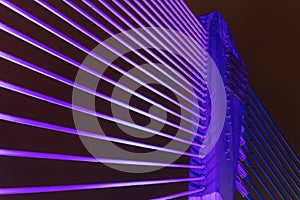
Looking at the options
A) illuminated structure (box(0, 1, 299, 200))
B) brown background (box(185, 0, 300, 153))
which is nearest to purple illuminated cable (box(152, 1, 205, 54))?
illuminated structure (box(0, 1, 299, 200))

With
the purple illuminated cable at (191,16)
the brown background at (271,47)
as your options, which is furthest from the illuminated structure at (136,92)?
the brown background at (271,47)

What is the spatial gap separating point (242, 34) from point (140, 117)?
1.34 meters

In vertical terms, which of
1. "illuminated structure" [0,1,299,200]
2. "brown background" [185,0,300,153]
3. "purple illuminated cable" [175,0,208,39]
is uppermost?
"brown background" [185,0,300,153]

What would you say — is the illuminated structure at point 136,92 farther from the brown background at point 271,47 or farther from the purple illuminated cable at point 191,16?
the brown background at point 271,47

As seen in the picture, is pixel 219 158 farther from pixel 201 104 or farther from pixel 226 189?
pixel 201 104

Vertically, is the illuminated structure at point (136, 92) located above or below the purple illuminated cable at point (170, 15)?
below

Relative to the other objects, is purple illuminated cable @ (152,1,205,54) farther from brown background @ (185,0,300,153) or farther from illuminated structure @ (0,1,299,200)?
brown background @ (185,0,300,153)

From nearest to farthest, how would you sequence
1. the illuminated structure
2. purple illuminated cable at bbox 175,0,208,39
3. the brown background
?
1. the illuminated structure
2. purple illuminated cable at bbox 175,0,208,39
3. the brown background

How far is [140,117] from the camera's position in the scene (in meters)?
1.51

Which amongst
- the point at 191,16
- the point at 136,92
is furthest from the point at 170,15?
the point at 136,92

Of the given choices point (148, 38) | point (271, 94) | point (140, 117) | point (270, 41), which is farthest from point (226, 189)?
point (270, 41)

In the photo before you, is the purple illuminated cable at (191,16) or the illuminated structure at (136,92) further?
the purple illuminated cable at (191,16)

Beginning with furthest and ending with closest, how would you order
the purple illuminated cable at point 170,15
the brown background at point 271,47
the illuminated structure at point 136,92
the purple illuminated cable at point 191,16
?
the brown background at point 271,47 → the purple illuminated cable at point 191,16 → the purple illuminated cable at point 170,15 → the illuminated structure at point 136,92

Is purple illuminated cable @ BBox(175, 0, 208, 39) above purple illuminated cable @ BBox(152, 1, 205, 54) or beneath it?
above
